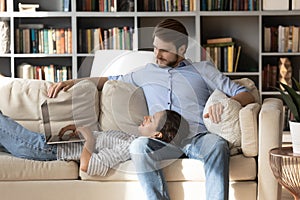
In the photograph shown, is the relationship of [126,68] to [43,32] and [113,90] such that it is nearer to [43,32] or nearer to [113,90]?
[113,90]

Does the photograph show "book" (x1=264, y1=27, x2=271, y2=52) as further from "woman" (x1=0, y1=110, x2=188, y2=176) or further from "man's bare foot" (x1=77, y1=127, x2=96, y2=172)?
"man's bare foot" (x1=77, y1=127, x2=96, y2=172)

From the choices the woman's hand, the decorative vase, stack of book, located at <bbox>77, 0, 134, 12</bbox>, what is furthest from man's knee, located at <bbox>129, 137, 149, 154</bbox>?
stack of book, located at <bbox>77, 0, 134, 12</bbox>

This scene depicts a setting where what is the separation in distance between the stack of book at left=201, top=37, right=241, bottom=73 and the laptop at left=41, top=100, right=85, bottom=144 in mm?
2598

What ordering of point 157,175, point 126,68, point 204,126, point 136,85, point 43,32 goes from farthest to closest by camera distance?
point 43,32 → point 126,68 → point 136,85 → point 204,126 → point 157,175

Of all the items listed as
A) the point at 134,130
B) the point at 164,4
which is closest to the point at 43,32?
the point at 164,4

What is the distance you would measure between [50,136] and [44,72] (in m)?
2.55

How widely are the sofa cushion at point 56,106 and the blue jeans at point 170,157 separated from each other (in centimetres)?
54

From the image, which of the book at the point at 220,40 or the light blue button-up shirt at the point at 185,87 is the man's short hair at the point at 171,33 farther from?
the book at the point at 220,40

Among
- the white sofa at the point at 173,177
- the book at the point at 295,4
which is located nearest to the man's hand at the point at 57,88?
the white sofa at the point at 173,177

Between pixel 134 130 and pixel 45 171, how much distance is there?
0.55 m

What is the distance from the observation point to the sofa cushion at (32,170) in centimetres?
346

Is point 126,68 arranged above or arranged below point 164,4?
below

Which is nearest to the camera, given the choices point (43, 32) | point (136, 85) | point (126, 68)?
point (136, 85)

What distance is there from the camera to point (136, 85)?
394 centimetres
